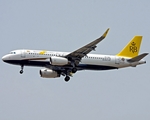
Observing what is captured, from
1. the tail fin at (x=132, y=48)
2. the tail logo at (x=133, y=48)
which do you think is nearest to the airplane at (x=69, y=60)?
the tail fin at (x=132, y=48)

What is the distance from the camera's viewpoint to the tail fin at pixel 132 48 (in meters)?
77.2

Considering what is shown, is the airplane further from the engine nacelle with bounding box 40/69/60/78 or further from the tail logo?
the tail logo

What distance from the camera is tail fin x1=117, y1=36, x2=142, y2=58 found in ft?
253

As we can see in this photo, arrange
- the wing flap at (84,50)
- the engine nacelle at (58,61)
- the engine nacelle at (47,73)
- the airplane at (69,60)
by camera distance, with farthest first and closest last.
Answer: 1. the engine nacelle at (47,73)
2. the airplane at (69,60)
3. the engine nacelle at (58,61)
4. the wing flap at (84,50)

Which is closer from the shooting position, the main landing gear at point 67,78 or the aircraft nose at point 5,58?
the aircraft nose at point 5,58

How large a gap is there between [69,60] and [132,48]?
39.9 ft

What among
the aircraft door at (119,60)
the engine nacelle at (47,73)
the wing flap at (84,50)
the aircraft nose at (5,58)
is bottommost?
the engine nacelle at (47,73)

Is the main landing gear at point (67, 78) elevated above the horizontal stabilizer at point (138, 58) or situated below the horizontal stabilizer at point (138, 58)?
below

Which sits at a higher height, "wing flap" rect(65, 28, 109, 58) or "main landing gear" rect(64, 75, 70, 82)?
"wing flap" rect(65, 28, 109, 58)

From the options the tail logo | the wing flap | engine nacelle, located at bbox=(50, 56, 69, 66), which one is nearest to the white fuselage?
the wing flap

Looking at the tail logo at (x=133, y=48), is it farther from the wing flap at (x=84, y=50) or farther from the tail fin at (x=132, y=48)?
the wing flap at (x=84, y=50)

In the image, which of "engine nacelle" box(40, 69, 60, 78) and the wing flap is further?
"engine nacelle" box(40, 69, 60, 78)

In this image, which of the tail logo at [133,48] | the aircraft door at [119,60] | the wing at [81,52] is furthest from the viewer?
the tail logo at [133,48]

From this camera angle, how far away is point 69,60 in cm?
7100
